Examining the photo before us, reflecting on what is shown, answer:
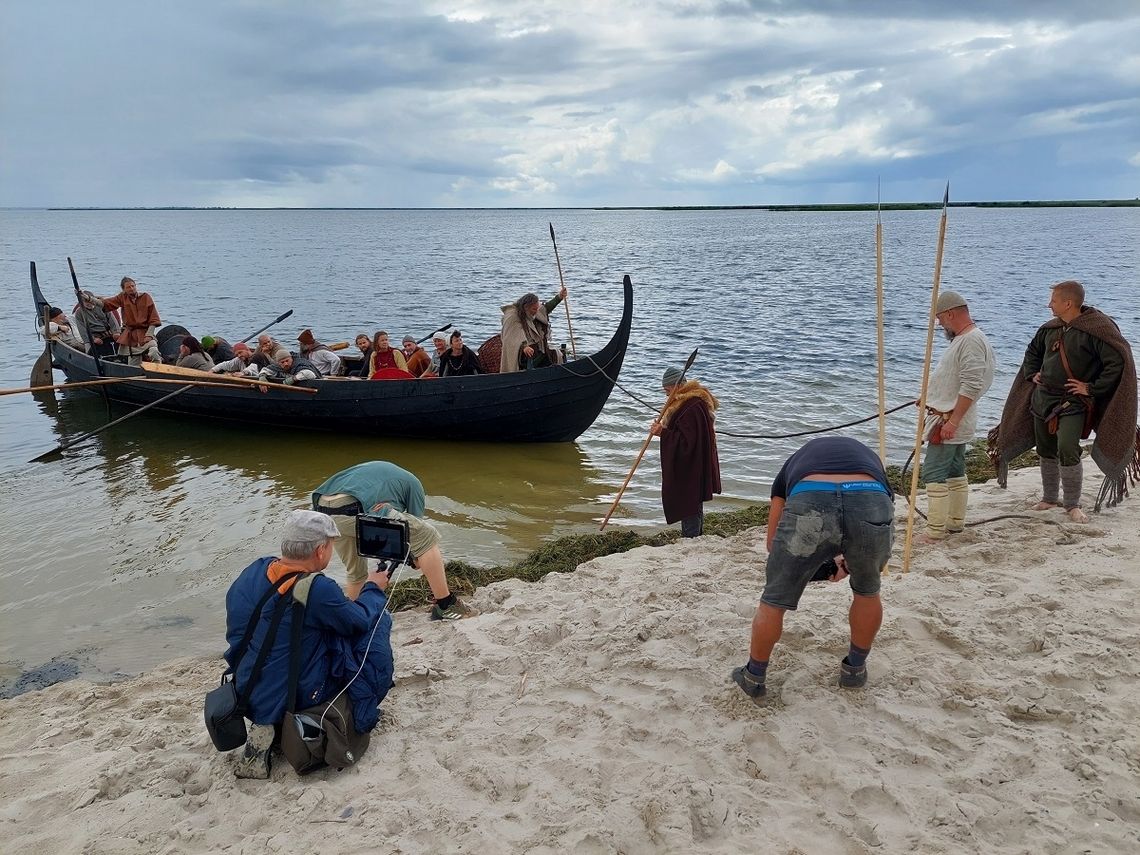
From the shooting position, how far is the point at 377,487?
177 inches

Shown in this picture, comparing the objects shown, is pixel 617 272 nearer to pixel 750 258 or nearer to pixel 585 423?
pixel 750 258

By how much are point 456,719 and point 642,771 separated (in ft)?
3.30

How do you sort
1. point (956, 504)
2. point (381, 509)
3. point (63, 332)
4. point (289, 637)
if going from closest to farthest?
point (289, 637) < point (381, 509) < point (956, 504) < point (63, 332)

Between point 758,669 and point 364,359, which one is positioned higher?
point 364,359

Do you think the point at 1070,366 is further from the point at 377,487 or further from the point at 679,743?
the point at 377,487

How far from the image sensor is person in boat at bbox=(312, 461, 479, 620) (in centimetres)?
442

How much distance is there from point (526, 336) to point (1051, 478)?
6342 mm

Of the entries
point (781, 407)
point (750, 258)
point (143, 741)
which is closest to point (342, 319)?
point (781, 407)

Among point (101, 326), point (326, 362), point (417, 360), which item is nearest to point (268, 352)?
point (326, 362)

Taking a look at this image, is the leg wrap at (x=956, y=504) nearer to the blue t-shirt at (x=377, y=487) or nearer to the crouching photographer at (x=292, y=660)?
the blue t-shirt at (x=377, y=487)

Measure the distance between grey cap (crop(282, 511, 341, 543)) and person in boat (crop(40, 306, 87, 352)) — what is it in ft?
44.9

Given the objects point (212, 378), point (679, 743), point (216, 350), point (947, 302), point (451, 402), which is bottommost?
point (679, 743)

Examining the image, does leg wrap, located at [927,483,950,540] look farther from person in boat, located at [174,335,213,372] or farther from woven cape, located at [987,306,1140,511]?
person in boat, located at [174,335,213,372]

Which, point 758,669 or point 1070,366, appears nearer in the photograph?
point 758,669
